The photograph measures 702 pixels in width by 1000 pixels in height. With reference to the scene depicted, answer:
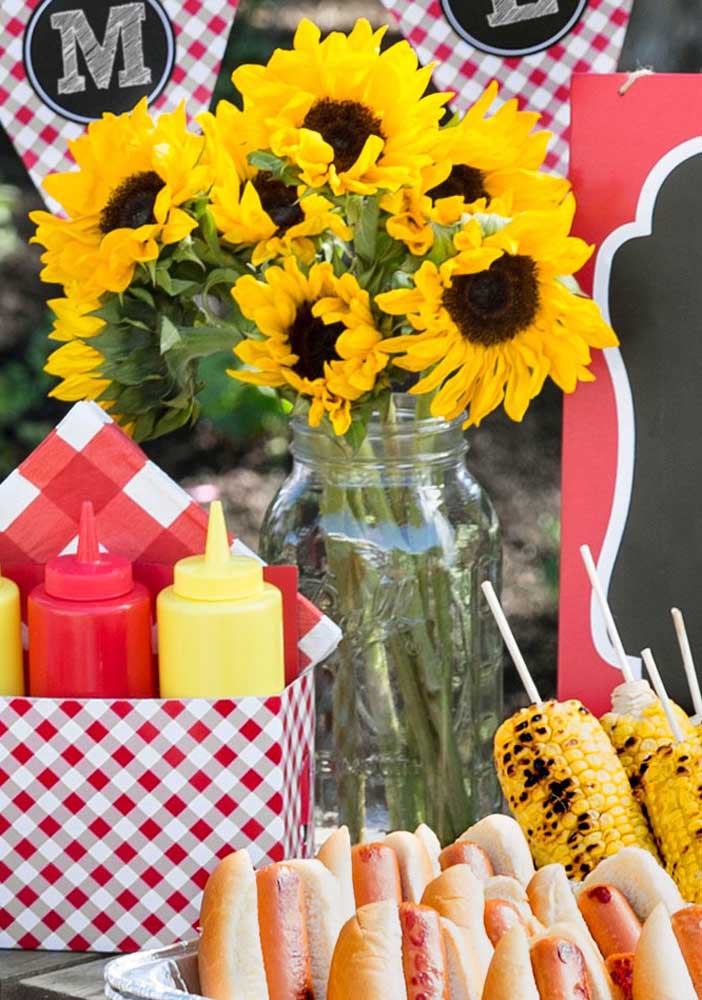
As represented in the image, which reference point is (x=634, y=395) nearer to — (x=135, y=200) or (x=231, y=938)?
(x=135, y=200)

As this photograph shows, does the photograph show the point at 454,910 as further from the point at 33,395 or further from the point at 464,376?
the point at 33,395

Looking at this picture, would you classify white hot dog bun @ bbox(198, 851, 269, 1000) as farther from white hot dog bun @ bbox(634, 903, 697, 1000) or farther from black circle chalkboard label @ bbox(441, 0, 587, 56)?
black circle chalkboard label @ bbox(441, 0, 587, 56)

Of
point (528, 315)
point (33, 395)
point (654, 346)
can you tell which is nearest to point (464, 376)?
point (528, 315)

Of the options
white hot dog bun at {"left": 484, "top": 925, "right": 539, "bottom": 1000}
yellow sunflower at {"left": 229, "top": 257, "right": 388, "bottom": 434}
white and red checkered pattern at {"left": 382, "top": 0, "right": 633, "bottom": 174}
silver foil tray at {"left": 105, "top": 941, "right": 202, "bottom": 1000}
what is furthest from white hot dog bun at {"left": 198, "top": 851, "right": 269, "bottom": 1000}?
white and red checkered pattern at {"left": 382, "top": 0, "right": 633, "bottom": 174}

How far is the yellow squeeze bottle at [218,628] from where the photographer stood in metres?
0.93

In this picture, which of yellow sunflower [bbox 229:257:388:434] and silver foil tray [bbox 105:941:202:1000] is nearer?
silver foil tray [bbox 105:941:202:1000]

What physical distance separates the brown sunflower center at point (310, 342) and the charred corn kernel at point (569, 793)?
0.87 ft

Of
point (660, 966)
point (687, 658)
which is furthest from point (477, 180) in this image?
point (660, 966)

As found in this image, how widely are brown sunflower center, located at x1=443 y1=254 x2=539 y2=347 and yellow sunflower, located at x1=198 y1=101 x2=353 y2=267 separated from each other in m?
0.08

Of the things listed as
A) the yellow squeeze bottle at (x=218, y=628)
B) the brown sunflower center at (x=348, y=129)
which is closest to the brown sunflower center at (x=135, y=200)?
the brown sunflower center at (x=348, y=129)

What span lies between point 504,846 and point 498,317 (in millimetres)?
356

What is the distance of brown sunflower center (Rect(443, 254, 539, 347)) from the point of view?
103 cm

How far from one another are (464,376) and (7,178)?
2.10 feet

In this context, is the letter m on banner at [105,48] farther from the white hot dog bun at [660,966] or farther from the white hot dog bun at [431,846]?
the white hot dog bun at [660,966]
